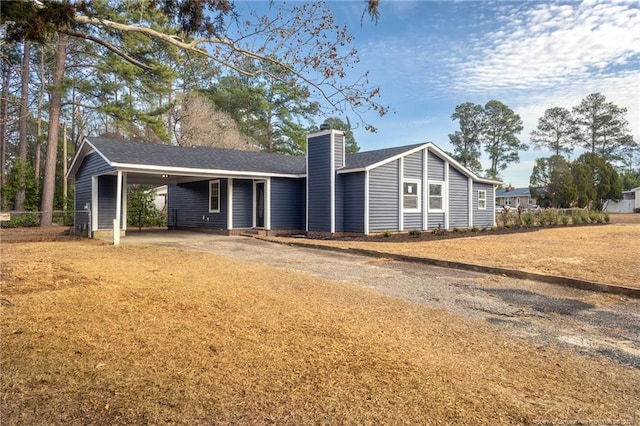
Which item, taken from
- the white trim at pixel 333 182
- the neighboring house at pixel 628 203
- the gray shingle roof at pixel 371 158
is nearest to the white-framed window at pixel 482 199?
the gray shingle roof at pixel 371 158

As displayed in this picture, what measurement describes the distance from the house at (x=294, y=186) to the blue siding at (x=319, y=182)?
0.04 m

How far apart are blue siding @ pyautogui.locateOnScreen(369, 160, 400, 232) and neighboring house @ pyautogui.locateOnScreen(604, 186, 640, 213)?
45959mm

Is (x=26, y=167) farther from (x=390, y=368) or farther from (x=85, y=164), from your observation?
(x=390, y=368)

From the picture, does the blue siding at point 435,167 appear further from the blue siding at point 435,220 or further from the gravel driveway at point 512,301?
the gravel driveway at point 512,301

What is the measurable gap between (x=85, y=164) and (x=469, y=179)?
16.6m

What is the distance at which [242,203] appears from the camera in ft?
57.7

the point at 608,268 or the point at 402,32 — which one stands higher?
the point at 402,32

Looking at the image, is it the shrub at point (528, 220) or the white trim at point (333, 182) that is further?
the shrub at point (528, 220)

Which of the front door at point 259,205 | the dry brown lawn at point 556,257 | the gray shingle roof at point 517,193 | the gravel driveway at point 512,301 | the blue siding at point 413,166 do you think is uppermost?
the gray shingle roof at point 517,193

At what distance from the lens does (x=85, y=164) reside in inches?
687

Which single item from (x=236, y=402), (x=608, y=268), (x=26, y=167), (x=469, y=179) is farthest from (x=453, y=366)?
(x=26, y=167)

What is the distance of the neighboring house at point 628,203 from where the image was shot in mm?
50875

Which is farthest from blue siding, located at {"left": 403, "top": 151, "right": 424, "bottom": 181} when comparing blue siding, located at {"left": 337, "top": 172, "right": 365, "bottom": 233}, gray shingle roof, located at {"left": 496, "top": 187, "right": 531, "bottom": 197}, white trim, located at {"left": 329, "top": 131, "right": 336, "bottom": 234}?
gray shingle roof, located at {"left": 496, "top": 187, "right": 531, "bottom": 197}

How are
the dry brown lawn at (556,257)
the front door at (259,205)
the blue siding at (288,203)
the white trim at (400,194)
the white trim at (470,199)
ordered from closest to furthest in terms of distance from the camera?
the dry brown lawn at (556,257) < the white trim at (400,194) < the blue siding at (288,203) < the front door at (259,205) < the white trim at (470,199)
